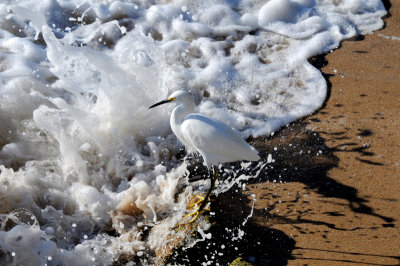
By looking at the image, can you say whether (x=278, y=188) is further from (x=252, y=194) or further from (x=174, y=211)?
(x=174, y=211)

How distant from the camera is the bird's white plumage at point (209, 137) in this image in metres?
2.80

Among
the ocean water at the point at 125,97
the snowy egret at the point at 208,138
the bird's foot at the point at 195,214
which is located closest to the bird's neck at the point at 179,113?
the snowy egret at the point at 208,138

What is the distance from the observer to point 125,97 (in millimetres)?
3883

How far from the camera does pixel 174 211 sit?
118 inches

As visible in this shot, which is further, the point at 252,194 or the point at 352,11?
the point at 352,11

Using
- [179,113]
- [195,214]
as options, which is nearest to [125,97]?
[179,113]

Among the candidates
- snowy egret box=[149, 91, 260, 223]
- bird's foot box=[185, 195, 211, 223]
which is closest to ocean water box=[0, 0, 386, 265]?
bird's foot box=[185, 195, 211, 223]

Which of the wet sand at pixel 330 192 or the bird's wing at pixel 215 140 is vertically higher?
the bird's wing at pixel 215 140

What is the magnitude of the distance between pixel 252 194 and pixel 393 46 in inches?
104

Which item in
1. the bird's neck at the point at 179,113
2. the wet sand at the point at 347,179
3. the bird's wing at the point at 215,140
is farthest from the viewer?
the bird's neck at the point at 179,113

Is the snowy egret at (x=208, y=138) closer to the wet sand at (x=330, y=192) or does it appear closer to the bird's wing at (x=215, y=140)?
the bird's wing at (x=215, y=140)

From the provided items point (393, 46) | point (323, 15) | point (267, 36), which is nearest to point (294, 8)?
point (323, 15)

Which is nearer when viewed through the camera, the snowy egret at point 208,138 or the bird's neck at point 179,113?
the snowy egret at point 208,138

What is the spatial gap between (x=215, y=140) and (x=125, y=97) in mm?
1415
